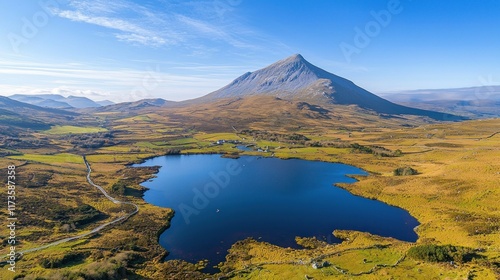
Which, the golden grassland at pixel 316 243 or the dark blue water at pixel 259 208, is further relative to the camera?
the dark blue water at pixel 259 208

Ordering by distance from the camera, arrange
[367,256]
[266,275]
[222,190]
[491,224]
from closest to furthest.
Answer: [266,275] < [367,256] < [491,224] < [222,190]

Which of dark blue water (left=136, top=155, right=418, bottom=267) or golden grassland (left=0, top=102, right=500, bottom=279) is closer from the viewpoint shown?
golden grassland (left=0, top=102, right=500, bottom=279)

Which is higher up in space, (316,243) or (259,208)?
(259,208)

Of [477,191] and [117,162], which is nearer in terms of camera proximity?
[477,191]

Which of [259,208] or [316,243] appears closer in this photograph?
[316,243]

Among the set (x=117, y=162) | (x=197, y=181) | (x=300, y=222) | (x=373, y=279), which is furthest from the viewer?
(x=117, y=162)

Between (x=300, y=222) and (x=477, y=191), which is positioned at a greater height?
(x=477, y=191)

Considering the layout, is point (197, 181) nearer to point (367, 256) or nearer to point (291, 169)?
point (291, 169)

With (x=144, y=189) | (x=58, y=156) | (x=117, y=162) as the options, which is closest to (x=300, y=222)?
(x=144, y=189)
